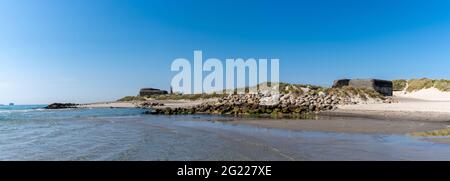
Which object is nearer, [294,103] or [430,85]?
[294,103]

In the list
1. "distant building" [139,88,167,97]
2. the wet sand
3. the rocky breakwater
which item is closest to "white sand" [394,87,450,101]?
the rocky breakwater

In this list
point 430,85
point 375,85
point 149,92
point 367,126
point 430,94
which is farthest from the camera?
point 149,92

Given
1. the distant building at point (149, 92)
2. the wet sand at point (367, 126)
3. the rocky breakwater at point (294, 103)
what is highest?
the distant building at point (149, 92)

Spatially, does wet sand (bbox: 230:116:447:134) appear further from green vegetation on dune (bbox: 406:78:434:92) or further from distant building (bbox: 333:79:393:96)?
green vegetation on dune (bbox: 406:78:434:92)

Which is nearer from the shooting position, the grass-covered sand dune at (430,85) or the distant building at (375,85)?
the grass-covered sand dune at (430,85)

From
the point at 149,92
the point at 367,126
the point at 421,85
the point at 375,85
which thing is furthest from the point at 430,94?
the point at 149,92

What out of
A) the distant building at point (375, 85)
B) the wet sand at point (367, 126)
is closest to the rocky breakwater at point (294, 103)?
the distant building at point (375, 85)

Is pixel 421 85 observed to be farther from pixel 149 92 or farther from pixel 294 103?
pixel 149 92

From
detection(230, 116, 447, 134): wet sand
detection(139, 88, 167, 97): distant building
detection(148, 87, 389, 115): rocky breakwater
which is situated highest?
detection(139, 88, 167, 97): distant building

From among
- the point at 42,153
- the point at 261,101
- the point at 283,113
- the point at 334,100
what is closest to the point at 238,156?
the point at 42,153

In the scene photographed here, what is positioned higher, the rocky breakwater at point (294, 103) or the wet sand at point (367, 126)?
the rocky breakwater at point (294, 103)

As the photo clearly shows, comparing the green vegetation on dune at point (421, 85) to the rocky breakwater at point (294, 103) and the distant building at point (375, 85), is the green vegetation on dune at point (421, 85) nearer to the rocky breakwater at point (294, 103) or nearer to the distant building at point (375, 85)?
the distant building at point (375, 85)

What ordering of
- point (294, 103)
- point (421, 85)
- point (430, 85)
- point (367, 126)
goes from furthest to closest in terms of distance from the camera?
1. point (421, 85)
2. point (430, 85)
3. point (294, 103)
4. point (367, 126)
